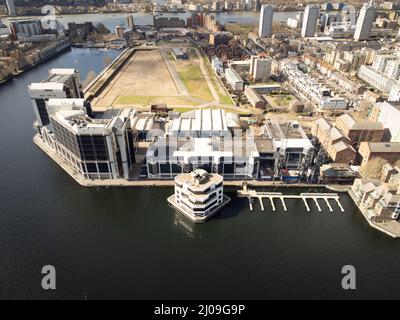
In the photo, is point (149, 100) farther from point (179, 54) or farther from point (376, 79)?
point (376, 79)

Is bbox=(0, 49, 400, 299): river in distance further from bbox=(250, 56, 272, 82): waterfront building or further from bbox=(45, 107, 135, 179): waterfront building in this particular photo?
bbox=(250, 56, 272, 82): waterfront building

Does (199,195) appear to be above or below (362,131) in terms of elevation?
below

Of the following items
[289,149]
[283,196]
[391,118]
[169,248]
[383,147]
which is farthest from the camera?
[391,118]

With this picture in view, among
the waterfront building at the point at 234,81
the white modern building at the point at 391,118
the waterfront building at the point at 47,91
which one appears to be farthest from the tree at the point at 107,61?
the white modern building at the point at 391,118

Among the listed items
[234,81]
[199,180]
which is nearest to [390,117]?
[199,180]

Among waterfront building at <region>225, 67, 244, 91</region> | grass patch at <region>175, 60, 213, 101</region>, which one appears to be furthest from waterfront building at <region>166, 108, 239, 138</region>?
waterfront building at <region>225, 67, 244, 91</region>

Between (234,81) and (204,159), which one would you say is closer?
(204,159)

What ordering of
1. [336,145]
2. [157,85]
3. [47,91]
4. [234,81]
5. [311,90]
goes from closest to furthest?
[336,145] → [47,91] → [311,90] → [234,81] → [157,85]

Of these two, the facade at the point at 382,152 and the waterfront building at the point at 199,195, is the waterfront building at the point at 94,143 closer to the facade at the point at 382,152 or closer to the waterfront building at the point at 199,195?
the waterfront building at the point at 199,195
